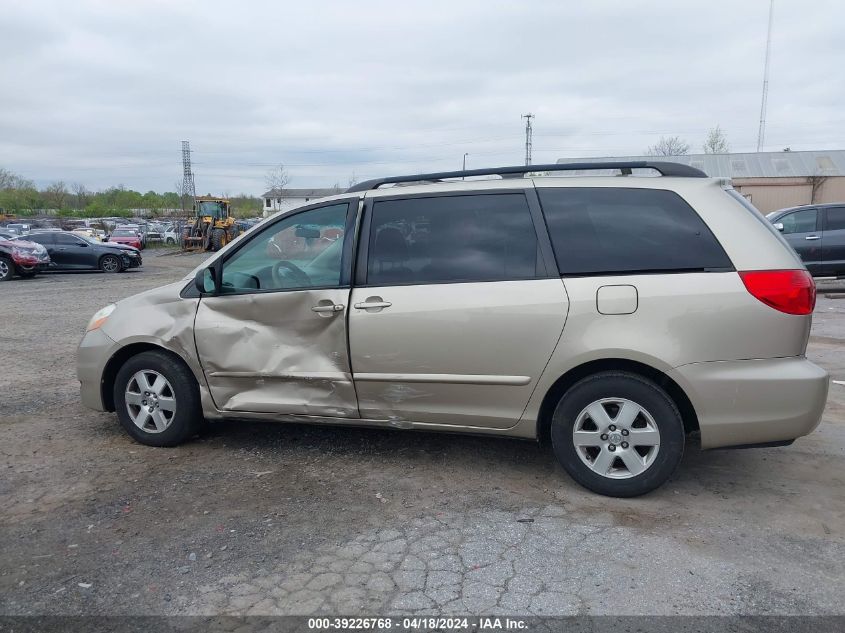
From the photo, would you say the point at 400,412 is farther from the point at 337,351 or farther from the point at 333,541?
the point at 333,541

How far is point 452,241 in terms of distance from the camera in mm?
4008

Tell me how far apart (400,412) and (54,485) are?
→ 222cm

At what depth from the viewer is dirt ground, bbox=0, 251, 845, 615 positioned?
283 cm

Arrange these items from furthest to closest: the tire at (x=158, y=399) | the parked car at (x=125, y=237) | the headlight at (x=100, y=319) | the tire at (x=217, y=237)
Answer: the tire at (x=217, y=237), the parked car at (x=125, y=237), the headlight at (x=100, y=319), the tire at (x=158, y=399)

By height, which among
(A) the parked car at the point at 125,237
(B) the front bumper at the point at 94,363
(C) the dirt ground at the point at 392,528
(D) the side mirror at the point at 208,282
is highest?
(D) the side mirror at the point at 208,282

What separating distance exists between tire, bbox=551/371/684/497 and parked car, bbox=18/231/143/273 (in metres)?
21.5

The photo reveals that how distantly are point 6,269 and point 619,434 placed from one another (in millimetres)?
20391

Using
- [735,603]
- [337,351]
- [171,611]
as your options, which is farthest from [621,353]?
[171,611]

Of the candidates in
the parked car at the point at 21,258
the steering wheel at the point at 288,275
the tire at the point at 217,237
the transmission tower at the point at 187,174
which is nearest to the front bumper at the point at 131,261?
the parked car at the point at 21,258

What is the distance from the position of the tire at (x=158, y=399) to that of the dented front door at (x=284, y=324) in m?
0.22

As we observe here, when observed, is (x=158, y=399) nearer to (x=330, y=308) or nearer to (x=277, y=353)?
(x=277, y=353)

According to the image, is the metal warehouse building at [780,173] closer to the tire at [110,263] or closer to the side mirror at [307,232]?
the tire at [110,263]

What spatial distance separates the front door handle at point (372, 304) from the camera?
157 inches

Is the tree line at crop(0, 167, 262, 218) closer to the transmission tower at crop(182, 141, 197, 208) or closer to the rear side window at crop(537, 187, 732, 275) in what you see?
the transmission tower at crop(182, 141, 197, 208)
